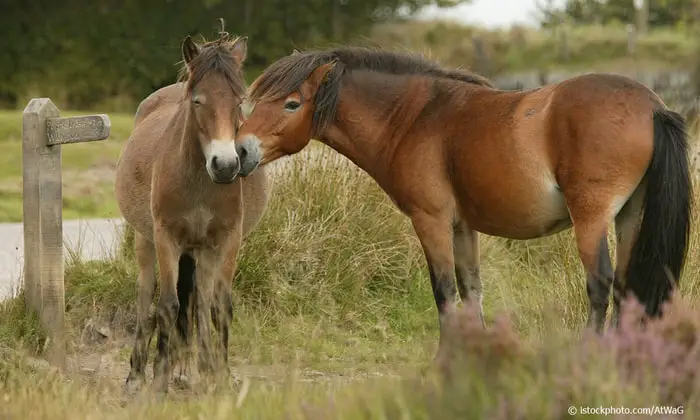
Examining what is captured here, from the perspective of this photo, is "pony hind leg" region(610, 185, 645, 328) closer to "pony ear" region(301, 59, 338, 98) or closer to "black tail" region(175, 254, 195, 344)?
"pony ear" region(301, 59, 338, 98)

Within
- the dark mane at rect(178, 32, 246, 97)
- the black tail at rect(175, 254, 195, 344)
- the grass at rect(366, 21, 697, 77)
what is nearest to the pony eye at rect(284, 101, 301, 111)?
the dark mane at rect(178, 32, 246, 97)

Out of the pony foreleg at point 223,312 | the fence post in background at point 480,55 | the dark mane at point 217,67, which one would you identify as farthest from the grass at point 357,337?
the fence post in background at point 480,55

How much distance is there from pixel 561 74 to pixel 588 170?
24130 mm

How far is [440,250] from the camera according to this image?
6.22 meters

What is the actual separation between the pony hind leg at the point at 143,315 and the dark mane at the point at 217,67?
52.6 inches

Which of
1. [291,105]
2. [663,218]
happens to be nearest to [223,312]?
[291,105]

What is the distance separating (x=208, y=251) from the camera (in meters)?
6.55

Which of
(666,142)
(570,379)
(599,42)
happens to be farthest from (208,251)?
(599,42)

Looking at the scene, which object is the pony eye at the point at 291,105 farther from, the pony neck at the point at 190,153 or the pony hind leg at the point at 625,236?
the pony hind leg at the point at 625,236

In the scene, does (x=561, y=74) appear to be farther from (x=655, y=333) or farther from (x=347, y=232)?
(x=655, y=333)

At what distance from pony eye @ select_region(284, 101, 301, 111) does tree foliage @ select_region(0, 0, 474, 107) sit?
18.1 m

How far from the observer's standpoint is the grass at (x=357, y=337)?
3.92 metres

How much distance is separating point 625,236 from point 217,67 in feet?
7.67

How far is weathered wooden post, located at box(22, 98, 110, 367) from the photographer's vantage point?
6.75 m
